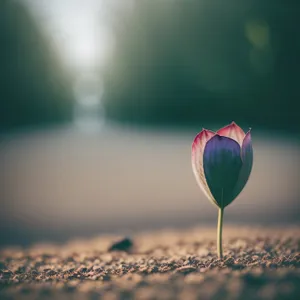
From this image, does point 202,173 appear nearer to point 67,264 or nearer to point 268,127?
point 67,264

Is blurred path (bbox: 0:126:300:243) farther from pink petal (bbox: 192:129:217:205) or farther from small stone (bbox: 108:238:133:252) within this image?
pink petal (bbox: 192:129:217:205)

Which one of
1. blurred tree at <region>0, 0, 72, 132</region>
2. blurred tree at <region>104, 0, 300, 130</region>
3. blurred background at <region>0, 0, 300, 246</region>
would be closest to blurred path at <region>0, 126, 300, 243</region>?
blurred background at <region>0, 0, 300, 246</region>

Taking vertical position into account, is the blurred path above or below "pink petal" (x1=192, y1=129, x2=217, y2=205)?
below

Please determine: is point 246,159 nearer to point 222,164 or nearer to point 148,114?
point 222,164

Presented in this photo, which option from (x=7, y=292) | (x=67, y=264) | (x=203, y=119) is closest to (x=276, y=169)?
(x=67, y=264)

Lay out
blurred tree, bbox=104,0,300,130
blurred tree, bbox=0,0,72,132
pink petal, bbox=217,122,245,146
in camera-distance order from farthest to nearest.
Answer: blurred tree, bbox=0,0,72,132
blurred tree, bbox=104,0,300,130
pink petal, bbox=217,122,245,146

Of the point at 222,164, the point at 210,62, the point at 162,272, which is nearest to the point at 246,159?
the point at 222,164
